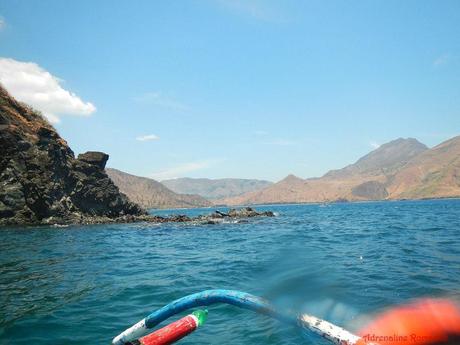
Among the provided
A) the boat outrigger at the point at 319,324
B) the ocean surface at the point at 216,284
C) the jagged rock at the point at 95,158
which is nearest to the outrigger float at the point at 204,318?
the boat outrigger at the point at 319,324

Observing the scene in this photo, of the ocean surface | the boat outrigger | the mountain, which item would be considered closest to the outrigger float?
the boat outrigger

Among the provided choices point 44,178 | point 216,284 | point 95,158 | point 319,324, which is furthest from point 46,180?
point 319,324

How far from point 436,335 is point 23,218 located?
47.5m

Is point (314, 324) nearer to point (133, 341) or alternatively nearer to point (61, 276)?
point (133, 341)

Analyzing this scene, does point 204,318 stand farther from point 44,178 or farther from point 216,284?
point 44,178

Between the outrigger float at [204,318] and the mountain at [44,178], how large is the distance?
44.7m

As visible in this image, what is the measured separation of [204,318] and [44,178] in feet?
160

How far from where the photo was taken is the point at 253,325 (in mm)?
8703

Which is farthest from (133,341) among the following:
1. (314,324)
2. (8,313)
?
(8,313)

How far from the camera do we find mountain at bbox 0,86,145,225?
45.7 m

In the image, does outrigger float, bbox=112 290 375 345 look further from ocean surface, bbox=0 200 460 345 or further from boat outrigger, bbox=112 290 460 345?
ocean surface, bbox=0 200 460 345

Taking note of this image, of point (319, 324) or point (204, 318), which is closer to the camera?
point (319, 324)

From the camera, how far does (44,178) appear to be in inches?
1917

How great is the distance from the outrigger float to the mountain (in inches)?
1760
